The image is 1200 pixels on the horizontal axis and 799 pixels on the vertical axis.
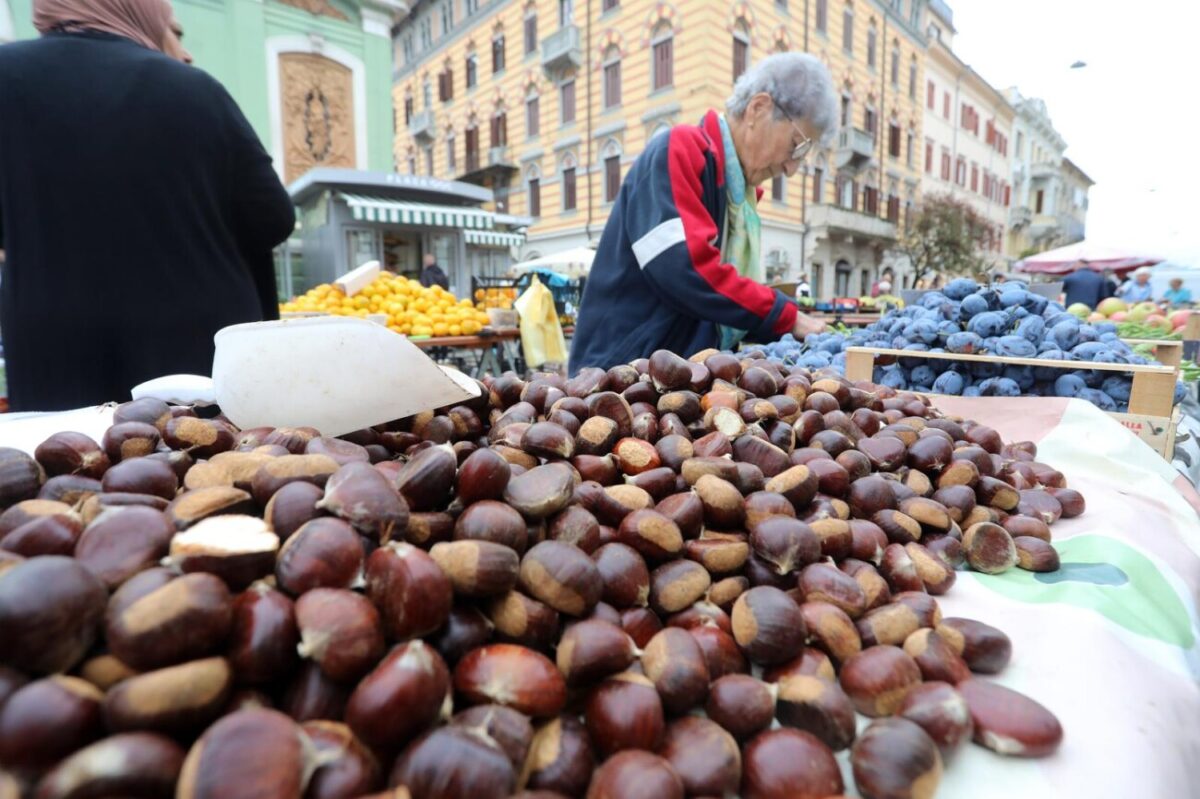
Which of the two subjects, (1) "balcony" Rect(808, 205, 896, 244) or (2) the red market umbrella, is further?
(1) "balcony" Rect(808, 205, 896, 244)

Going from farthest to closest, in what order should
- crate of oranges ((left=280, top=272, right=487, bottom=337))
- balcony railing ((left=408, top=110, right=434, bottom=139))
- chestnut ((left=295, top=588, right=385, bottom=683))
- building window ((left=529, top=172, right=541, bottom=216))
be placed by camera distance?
balcony railing ((left=408, top=110, right=434, bottom=139)) < building window ((left=529, top=172, right=541, bottom=216)) < crate of oranges ((left=280, top=272, right=487, bottom=337)) < chestnut ((left=295, top=588, right=385, bottom=683))

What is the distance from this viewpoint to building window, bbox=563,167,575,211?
1869 centimetres

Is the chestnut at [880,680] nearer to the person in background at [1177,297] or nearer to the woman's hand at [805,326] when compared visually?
the woman's hand at [805,326]

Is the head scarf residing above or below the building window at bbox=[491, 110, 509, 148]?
below

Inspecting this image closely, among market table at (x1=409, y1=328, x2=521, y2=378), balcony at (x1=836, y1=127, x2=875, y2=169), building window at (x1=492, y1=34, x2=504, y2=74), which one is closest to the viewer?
market table at (x1=409, y1=328, x2=521, y2=378)

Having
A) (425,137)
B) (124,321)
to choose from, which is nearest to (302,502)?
(124,321)

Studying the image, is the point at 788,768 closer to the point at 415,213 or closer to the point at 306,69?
the point at 415,213

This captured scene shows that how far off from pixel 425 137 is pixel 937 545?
26341 millimetres

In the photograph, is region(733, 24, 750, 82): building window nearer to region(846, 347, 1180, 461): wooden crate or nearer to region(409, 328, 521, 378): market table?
region(409, 328, 521, 378): market table

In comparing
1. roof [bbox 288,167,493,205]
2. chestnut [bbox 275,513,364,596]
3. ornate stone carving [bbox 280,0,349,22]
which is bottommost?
chestnut [bbox 275,513,364,596]

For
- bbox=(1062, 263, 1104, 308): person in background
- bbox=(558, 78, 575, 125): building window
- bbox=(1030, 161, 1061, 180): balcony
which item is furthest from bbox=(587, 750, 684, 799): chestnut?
bbox=(1030, 161, 1061, 180): balcony

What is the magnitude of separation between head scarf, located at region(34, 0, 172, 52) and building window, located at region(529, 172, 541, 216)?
18.8 meters

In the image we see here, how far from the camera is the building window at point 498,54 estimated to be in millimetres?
20156

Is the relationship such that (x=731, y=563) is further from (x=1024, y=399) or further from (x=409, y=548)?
(x=1024, y=399)
